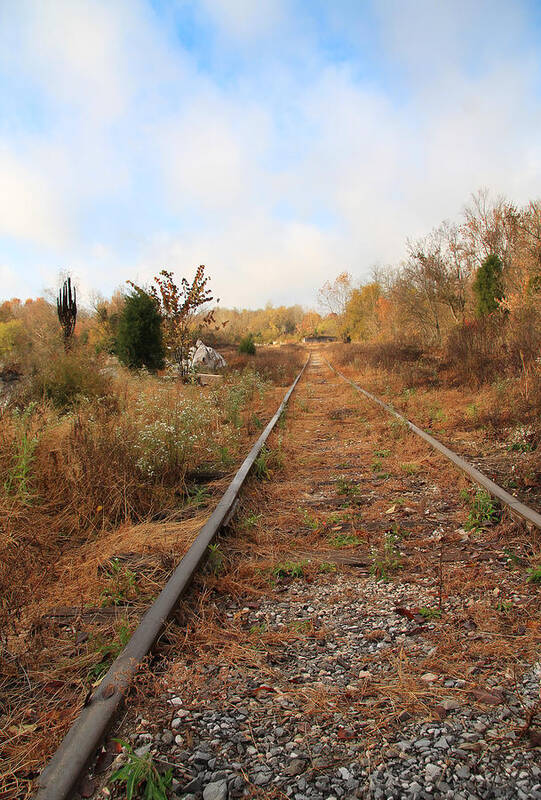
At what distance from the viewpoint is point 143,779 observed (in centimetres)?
150

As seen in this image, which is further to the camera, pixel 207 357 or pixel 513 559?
pixel 207 357

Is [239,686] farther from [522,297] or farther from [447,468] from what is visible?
[522,297]

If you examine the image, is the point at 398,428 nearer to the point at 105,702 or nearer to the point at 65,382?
the point at 105,702

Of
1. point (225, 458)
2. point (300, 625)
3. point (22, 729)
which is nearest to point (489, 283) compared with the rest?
point (225, 458)

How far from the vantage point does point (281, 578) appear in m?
3.16

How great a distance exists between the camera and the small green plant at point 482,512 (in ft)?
12.6

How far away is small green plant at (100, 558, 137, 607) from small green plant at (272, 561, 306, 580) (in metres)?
0.89

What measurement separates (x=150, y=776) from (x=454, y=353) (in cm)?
1266

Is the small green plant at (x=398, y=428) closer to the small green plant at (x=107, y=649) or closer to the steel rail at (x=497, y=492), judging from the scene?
the steel rail at (x=497, y=492)

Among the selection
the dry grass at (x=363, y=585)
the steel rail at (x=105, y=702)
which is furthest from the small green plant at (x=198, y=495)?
the steel rail at (x=105, y=702)

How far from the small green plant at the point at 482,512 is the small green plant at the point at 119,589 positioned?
252cm

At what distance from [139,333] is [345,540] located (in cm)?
1654

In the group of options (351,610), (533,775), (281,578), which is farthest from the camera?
(281,578)

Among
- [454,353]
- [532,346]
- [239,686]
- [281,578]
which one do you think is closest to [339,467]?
[281,578]
